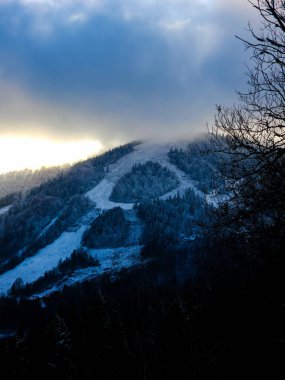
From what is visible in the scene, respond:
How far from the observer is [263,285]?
756 cm

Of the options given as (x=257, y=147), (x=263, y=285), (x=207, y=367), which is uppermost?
(x=257, y=147)

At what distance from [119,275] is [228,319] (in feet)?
510

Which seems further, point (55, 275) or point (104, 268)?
point (55, 275)

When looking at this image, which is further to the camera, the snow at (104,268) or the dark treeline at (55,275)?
the dark treeline at (55,275)

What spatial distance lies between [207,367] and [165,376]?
74cm

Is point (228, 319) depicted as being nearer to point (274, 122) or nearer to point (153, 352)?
point (153, 352)

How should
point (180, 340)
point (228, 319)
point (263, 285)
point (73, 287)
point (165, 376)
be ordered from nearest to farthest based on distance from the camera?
point (165, 376), point (180, 340), point (263, 285), point (228, 319), point (73, 287)

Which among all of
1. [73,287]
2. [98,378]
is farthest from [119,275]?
[98,378]

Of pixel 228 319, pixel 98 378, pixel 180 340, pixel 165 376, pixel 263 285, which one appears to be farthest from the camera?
pixel 98 378

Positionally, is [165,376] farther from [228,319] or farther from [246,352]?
[228,319]

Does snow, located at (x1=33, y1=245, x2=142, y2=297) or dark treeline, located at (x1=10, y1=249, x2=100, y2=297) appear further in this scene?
dark treeline, located at (x1=10, y1=249, x2=100, y2=297)

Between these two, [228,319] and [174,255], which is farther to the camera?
[174,255]

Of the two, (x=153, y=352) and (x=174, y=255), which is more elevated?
(x=153, y=352)

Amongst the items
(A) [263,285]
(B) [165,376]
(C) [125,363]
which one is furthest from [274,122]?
(C) [125,363]
